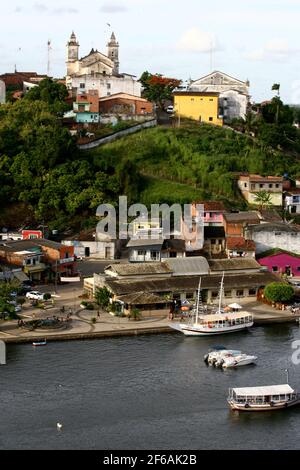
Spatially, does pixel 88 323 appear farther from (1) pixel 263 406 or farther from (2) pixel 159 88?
(2) pixel 159 88

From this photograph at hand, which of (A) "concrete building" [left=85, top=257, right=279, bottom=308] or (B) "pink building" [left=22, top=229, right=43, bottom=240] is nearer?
(A) "concrete building" [left=85, top=257, right=279, bottom=308]

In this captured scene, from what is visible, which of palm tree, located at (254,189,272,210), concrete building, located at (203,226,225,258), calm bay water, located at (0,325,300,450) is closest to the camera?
calm bay water, located at (0,325,300,450)

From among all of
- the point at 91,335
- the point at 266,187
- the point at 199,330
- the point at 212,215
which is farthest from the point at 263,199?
the point at 91,335

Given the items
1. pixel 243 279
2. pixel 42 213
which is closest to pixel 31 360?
pixel 243 279

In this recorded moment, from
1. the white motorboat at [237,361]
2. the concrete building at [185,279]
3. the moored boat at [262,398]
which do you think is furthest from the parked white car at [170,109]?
the moored boat at [262,398]

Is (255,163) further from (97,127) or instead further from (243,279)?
(243,279)

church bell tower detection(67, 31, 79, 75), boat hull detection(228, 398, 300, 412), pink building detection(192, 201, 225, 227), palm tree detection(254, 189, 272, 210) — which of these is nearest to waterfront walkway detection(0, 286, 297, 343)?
boat hull detection(228, 398, 300, 412)

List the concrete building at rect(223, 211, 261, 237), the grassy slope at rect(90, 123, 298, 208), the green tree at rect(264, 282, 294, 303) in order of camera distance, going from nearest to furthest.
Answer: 1. the green tree at rect(264, 282, 294, 303)
2. the concrete building at rect(223, 211, 261, 237)
3. the grassy slope at rect(90, 123, 298, 208)

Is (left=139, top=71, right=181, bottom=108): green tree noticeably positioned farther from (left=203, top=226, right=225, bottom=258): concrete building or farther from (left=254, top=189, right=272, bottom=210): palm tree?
(left=203, top=226, right=225, bottom=258): concrete building
